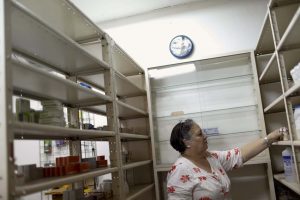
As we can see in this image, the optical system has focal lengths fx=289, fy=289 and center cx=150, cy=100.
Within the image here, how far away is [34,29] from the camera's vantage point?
1.54m

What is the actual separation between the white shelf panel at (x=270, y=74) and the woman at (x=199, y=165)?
0.54 m

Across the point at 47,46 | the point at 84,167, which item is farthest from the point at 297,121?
the point at 47,46

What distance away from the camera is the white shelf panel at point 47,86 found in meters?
1.39

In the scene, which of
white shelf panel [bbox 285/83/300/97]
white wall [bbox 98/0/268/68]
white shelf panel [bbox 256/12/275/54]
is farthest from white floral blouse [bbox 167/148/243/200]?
white wall [bbox 98/0/268/68]

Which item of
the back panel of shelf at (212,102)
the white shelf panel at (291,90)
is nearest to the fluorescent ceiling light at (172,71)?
the back panel of shelf at (212,102)

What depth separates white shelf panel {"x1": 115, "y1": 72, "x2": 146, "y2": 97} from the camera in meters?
2.70

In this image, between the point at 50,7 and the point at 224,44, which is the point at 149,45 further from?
the point at 50,7

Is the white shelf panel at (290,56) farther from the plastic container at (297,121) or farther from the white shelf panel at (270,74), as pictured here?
the plastic container at (297,121)

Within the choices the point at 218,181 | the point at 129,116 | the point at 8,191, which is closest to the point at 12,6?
the point at 8,191

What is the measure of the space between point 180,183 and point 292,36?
1.22 m

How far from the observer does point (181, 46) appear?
3312mm

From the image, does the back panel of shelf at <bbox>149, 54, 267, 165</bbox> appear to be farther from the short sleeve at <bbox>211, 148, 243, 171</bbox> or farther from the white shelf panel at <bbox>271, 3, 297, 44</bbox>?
the white shelf panel at <bbox>271, 3, 297, 44</bbox>

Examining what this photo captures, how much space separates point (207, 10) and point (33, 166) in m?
2.59

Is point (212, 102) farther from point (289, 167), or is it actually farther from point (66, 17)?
point (66, 17)
